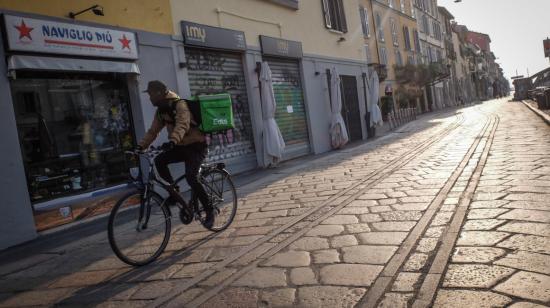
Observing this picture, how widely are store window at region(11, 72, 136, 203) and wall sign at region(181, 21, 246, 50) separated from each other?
1.99m

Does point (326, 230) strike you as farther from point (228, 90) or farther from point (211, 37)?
point (228, 90)

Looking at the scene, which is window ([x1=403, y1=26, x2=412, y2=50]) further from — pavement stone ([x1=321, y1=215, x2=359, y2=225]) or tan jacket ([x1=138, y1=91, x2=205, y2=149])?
tan jacket ([x1=138, y1=91, x2=205, y2=149])

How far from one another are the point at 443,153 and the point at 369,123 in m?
8.91

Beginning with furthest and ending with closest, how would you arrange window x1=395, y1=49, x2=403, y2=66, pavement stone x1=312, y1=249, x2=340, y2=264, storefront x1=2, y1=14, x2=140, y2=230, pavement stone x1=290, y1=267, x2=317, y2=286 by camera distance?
1. window x1=395, y1=49, x2=403, y2=66
2. storefront x1=2, y1=14, x2=140, y2=230
3. pavement stone x1=312, y1=249, x2=340, y2=264
4. pavement stone x1=290, y1=267, x2=317, y2=286

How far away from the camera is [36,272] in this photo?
4.57m

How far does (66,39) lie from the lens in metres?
7.02

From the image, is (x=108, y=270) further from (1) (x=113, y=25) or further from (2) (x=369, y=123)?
(2) (x=369, y=123)

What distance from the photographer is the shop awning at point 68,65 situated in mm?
6375

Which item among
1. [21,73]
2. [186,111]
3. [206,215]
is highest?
[21,73]

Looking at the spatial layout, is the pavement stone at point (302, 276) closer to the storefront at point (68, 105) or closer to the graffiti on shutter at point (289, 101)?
the storefront at point (68, 105)

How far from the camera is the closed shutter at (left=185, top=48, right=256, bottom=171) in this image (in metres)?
10.1

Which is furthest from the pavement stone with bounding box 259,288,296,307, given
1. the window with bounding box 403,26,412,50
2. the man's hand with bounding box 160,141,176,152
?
the window with bounding box 403,26,412,50

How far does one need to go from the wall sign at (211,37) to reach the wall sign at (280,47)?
1054 mm

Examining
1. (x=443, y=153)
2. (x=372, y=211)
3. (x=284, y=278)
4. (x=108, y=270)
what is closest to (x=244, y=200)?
(x=372, y=211)
